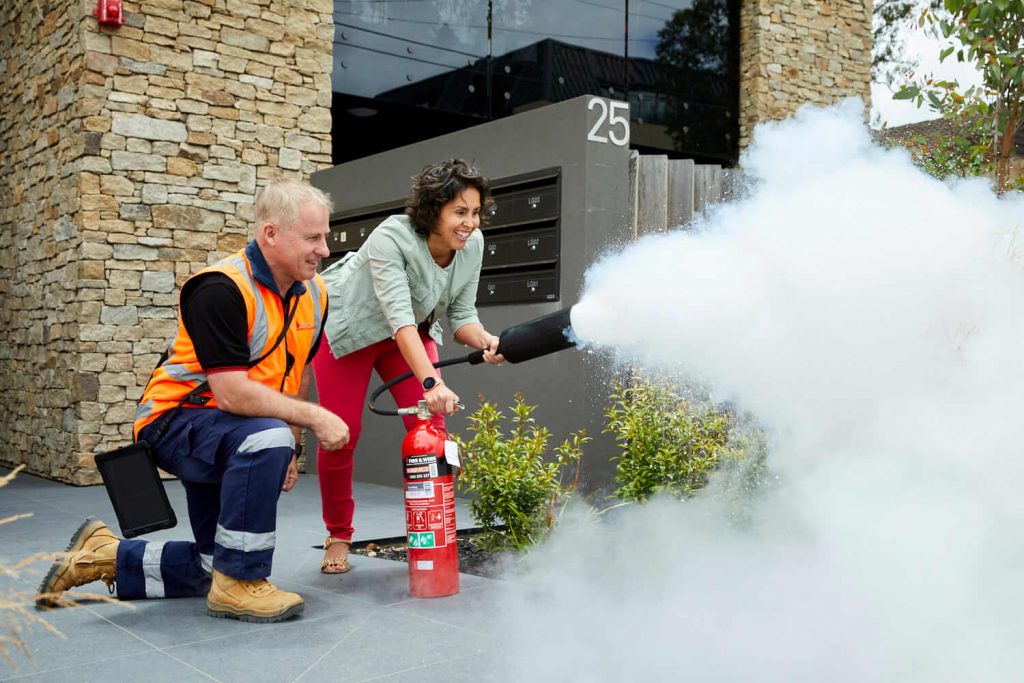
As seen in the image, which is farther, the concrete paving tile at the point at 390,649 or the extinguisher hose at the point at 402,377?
the extinguisher hose at the point at 402,377

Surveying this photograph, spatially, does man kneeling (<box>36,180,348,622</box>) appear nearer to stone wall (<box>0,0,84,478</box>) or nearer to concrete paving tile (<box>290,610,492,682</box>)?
concrete paving tile (<box>290,610,492,682</box>)

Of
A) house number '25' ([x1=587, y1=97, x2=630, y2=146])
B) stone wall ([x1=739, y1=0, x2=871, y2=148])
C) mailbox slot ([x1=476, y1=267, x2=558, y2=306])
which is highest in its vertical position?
stone wall ([x1=739, y1=0, x2=871, y2=148])

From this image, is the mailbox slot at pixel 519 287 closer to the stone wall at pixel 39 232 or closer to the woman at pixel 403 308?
the woman at pixel 403 308

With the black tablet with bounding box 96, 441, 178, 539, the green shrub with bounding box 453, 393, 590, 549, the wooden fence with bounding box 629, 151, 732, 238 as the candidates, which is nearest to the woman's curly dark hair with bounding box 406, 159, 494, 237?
the green shrub with bounding box 453, 393, 590, 549

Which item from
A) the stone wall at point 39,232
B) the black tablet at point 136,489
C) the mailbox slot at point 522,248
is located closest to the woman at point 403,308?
the black tablet at point 136,489

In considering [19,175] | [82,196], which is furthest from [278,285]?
[19,175]

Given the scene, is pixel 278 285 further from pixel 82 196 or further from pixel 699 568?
pixel 82 196

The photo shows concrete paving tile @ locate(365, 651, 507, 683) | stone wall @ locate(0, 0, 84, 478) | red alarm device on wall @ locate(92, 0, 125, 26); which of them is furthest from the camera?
stone wall @ locate(0, 0, 84, 478)

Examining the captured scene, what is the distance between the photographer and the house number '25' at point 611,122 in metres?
4.98

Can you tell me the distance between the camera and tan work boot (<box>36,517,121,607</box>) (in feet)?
10.2

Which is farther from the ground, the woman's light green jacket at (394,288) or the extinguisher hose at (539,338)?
the woman's light green jacket at (394,288)

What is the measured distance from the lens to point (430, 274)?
11.5 feet

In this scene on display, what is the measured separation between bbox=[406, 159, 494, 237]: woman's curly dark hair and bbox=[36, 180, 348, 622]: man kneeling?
37 centimetres

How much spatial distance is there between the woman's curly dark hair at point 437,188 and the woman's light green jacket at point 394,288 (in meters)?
0.08
